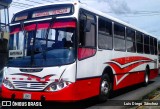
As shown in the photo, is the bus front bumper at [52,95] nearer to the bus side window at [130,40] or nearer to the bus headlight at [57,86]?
the bus headlight at [57,86]

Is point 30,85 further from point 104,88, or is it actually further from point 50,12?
point 104,88

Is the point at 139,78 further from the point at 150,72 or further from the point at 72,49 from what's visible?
the point at 72,49

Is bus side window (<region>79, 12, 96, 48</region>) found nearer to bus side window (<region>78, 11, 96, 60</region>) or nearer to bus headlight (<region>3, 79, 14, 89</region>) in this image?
bus side window (<region>78, 11, 96, 60</region>)

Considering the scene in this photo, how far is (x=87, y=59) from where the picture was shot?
9.56 m

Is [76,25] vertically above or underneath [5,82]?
above

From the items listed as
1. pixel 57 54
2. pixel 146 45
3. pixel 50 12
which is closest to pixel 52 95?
pixel 57 54

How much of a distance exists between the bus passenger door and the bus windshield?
38cm

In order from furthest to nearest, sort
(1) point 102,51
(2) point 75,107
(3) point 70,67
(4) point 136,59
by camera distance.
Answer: (4) point 136,59
(1) point 102,51
(2) point 75,107
(3) point 70,67

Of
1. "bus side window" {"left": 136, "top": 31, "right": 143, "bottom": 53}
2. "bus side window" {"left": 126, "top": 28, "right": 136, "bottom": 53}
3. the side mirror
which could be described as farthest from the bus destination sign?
"bus side window" {"left": 136, "top": 31, "right": 143, "bottom": 53}

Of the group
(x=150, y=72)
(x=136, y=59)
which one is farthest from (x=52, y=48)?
(x=150, y=72)

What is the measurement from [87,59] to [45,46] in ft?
4.58

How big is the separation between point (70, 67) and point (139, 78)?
826cm

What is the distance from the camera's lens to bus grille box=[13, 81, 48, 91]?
8740 millimetres

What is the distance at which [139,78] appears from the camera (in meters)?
16.1
